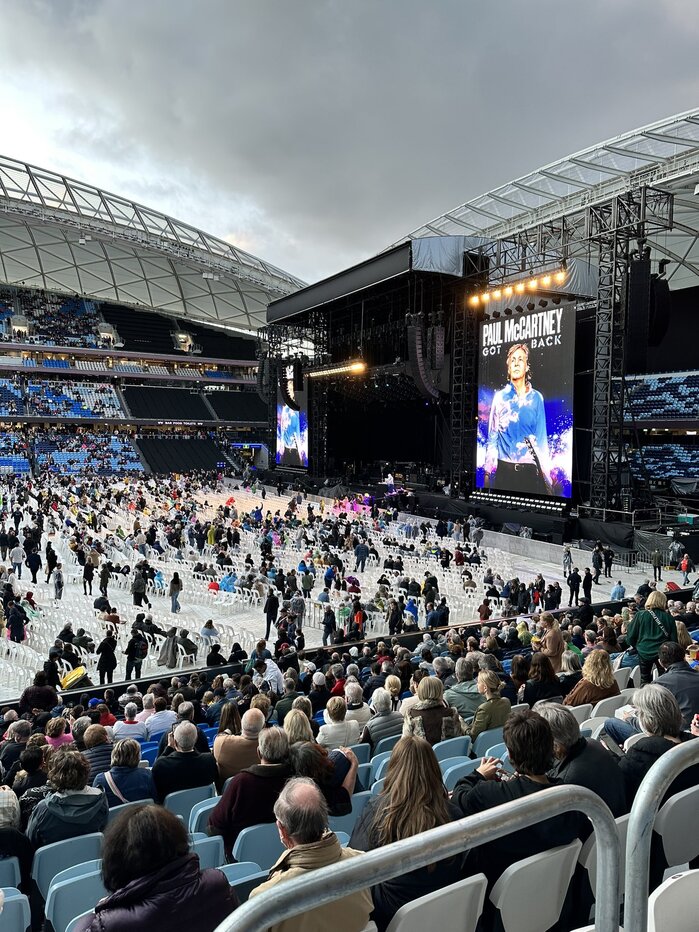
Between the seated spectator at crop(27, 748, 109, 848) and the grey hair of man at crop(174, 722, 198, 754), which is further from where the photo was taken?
the grey hair of man at crop(174, 722, 198, 754)

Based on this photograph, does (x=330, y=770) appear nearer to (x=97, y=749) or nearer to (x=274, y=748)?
(x=274, y=748)

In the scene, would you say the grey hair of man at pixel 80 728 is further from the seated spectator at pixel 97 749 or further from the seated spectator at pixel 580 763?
the seated spectator at pixel 580 763

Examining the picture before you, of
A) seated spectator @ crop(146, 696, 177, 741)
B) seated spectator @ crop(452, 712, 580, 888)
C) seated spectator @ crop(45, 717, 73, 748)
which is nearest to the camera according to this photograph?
seated spectator @ crop(452, 712, 580, 888)

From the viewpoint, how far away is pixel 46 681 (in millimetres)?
8781

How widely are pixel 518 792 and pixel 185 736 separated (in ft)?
8.15

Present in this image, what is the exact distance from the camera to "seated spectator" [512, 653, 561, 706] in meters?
5.81

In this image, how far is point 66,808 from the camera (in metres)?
3.61

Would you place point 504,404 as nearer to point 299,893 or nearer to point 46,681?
point 46,681

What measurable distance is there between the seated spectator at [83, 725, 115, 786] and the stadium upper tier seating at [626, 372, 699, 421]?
34.1 m

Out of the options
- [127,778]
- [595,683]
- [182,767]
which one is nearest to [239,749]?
[182,767]

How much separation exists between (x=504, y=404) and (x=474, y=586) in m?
12.2

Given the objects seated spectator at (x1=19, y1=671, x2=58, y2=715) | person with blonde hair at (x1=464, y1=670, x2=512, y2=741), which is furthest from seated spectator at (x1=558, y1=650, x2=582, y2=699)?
seated spectator at (x1=19, y1=671, x2=58, y2=715)

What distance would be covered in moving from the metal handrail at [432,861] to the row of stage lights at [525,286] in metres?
Answer: 22.5

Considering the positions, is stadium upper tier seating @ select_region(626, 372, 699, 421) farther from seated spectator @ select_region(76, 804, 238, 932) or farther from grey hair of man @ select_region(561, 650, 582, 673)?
seated spectator @ select_region(76, 804, 238, 932)
